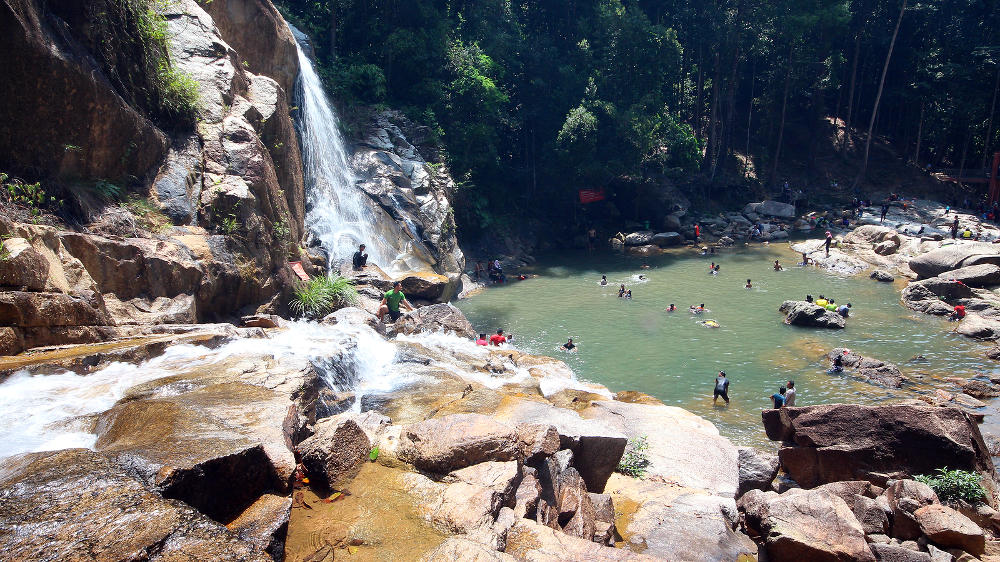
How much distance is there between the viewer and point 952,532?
7293 mm

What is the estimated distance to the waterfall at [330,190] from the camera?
21.0 metres

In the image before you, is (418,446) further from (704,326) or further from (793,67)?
(793,67)

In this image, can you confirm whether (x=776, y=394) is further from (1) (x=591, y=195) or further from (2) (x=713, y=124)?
(2) (x=713, y=124)

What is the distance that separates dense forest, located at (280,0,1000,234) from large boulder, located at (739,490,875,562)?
2501 cm

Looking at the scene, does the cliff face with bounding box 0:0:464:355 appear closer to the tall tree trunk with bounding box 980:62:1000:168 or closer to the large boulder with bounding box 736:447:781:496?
the large boulder with bounding box 736:447:781:496

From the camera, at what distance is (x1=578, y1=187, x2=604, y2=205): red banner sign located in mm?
35844

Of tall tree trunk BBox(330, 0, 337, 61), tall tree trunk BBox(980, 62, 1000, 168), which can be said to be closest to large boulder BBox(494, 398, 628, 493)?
tall tree trunk BBox(330, 0, 337, 61)

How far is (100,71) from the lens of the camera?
11.5 meters

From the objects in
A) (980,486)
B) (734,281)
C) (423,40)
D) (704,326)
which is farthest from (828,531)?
(423,40)

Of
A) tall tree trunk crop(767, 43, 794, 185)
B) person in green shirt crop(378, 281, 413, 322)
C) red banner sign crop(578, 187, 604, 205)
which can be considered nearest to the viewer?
person in green shirt crop(378, 281, 413, 322)

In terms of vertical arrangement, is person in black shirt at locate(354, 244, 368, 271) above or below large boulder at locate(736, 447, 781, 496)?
above

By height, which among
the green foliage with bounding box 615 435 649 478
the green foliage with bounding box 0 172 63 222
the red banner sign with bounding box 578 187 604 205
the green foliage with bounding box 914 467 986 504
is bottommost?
the green foliage with bounding box 914 467 986 504

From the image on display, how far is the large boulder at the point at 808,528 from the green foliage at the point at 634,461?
5.78 feet

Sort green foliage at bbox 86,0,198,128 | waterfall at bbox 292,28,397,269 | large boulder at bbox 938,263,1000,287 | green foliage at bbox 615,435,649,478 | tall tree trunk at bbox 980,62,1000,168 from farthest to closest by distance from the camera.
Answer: tall tree trunk at bbox 980,62,1000,168, large boulder at bbox 938,263,1000,287, waterfall at bbox 292,28,397,269, green foliage at bbox 86,0,198,128, green foliage at bbox 615,435,649,478
